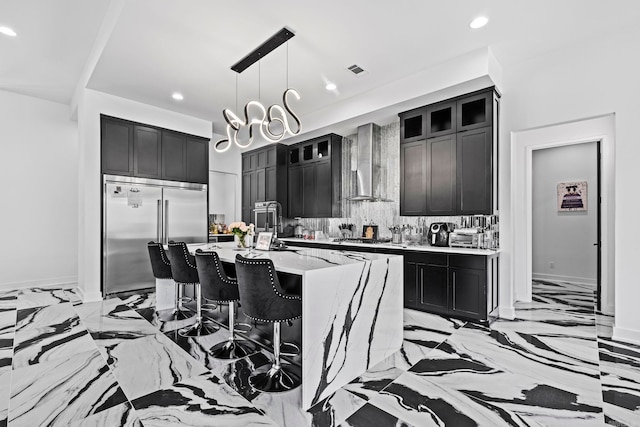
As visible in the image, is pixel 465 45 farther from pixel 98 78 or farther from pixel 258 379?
pixel 98 78

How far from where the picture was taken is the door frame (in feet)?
13.0

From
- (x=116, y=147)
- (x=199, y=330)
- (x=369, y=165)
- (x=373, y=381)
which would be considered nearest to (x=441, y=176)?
(x=369, y=165)

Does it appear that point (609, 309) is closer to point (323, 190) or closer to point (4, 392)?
point (323, 190)

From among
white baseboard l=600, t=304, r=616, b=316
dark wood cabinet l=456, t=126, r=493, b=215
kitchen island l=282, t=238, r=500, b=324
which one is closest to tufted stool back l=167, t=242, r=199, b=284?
kitchen island l=282, t=238, r=500, b=324

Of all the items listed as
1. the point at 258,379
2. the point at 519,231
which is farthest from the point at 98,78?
the point at 519,231

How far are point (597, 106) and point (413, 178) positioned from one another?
212 centimetres

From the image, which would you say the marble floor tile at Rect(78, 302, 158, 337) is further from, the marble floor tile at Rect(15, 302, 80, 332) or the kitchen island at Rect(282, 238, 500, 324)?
the kitchen island at Rect(282, 238, 500, 324)

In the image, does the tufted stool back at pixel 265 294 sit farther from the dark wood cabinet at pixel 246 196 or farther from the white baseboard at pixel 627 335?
the dark wood cabinet at pixel 246 196

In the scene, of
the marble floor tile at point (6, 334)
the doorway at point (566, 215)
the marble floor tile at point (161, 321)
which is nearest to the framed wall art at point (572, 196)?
the doorway at point (566, 215)

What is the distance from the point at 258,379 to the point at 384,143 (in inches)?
166

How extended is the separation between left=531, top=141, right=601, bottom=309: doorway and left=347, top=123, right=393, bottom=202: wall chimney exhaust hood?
2.87 m

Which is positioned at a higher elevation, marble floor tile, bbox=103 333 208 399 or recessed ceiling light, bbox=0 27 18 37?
recessed ceiling light, bbox=0 27 18 37

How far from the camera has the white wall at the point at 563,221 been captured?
5668 millimetres

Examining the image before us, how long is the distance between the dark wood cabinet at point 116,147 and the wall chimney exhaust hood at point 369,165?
12.3 ft
